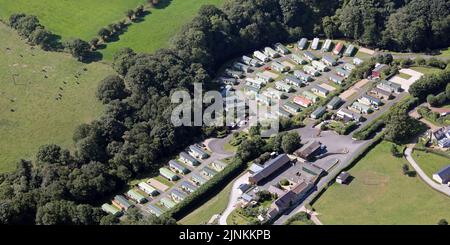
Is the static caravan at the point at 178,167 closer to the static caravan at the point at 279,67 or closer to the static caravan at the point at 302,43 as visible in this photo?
the static caravan at the point at 279,67

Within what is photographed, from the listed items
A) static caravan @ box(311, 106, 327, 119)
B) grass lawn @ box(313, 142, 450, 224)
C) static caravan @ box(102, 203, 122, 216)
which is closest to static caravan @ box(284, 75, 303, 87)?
static caravan @ box(311, 106, 327, 119)

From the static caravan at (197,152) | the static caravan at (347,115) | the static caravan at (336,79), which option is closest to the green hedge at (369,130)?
the static caravan at (347,115)

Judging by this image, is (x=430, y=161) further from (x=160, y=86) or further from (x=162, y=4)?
(x=162, y=4)

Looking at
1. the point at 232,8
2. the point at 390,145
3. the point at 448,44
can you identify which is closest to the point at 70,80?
the point at 232,8

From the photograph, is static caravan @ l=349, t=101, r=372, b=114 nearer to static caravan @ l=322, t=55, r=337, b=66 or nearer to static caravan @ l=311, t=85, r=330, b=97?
static caravan @ l=311, t=85, r=330, b=97

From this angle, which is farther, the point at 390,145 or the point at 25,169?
the point at 390,145

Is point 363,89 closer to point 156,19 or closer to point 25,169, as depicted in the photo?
point 156,19
